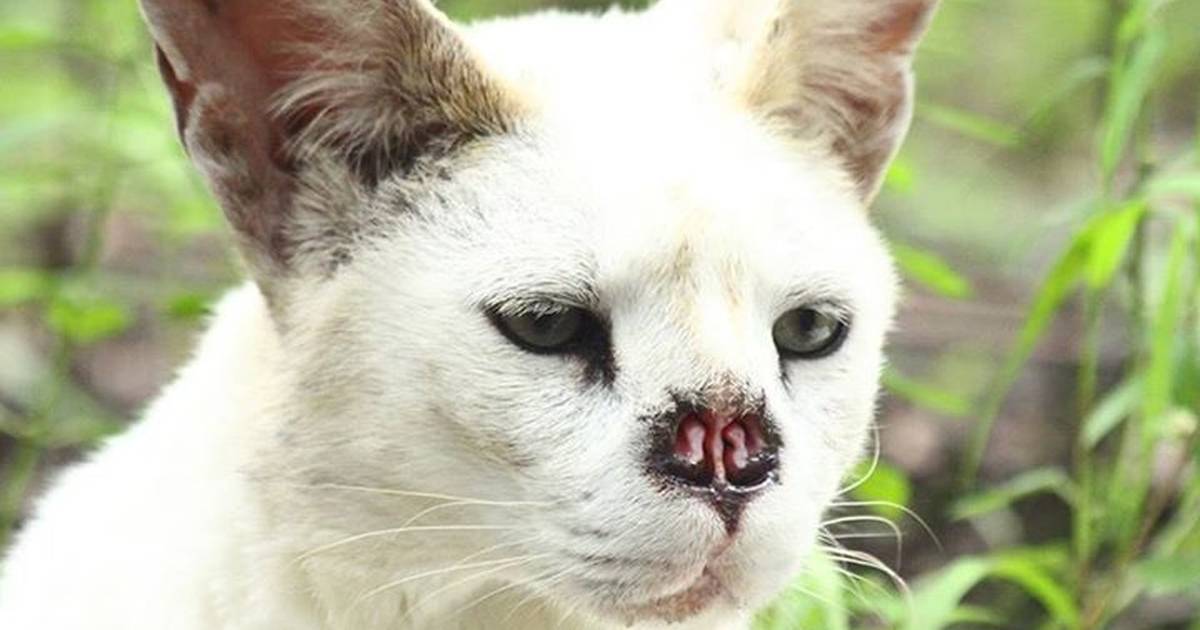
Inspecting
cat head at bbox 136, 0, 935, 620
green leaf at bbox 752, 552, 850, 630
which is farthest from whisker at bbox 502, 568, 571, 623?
green leaf at bbox 752, 552, 850, 630

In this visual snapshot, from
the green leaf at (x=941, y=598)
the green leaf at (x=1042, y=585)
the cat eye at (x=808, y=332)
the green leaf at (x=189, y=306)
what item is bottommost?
the green leaf at (x=189, y=306)

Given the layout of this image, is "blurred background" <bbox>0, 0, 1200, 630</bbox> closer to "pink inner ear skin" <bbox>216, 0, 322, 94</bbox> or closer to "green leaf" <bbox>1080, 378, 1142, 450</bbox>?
"green leaf" <bbox>1080, 378, 1142, 450</bbox>

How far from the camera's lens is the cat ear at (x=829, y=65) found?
6.21 ft

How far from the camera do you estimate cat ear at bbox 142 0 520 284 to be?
5.75 ft

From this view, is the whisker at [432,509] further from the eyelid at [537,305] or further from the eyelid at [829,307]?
the eyelid at [829,307]

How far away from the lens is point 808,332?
1804 mm

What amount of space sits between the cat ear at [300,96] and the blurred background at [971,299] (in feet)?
2.03

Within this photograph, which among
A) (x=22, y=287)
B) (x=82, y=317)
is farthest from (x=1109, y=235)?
(x=22, y=287)

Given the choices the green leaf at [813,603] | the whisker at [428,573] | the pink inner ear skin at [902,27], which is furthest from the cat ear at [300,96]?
the green leaf at [813,603]

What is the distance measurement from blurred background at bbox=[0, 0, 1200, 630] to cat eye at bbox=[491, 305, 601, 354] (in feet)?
1.42

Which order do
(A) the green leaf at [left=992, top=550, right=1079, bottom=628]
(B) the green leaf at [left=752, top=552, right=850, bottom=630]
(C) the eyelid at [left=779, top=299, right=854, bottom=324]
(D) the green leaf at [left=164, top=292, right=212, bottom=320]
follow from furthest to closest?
(D) the green leaf at [left=164, top=292, right=212, bottom=320]
(A) the green leaf at [left=992, top=550, right=1079, bottom=628]
(B) the green leaf at [left=752, top=552, right=850, bottom=630]
(C) the eyelid at [left=779, top=299, right=854, bottom=324]

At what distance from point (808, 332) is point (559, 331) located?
0.26 m

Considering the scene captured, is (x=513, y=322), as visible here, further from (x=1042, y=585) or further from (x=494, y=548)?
(x=1042, y=585)

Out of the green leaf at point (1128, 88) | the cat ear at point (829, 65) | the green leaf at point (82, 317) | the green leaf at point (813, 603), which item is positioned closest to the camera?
the cat ear at point (829, 65)
